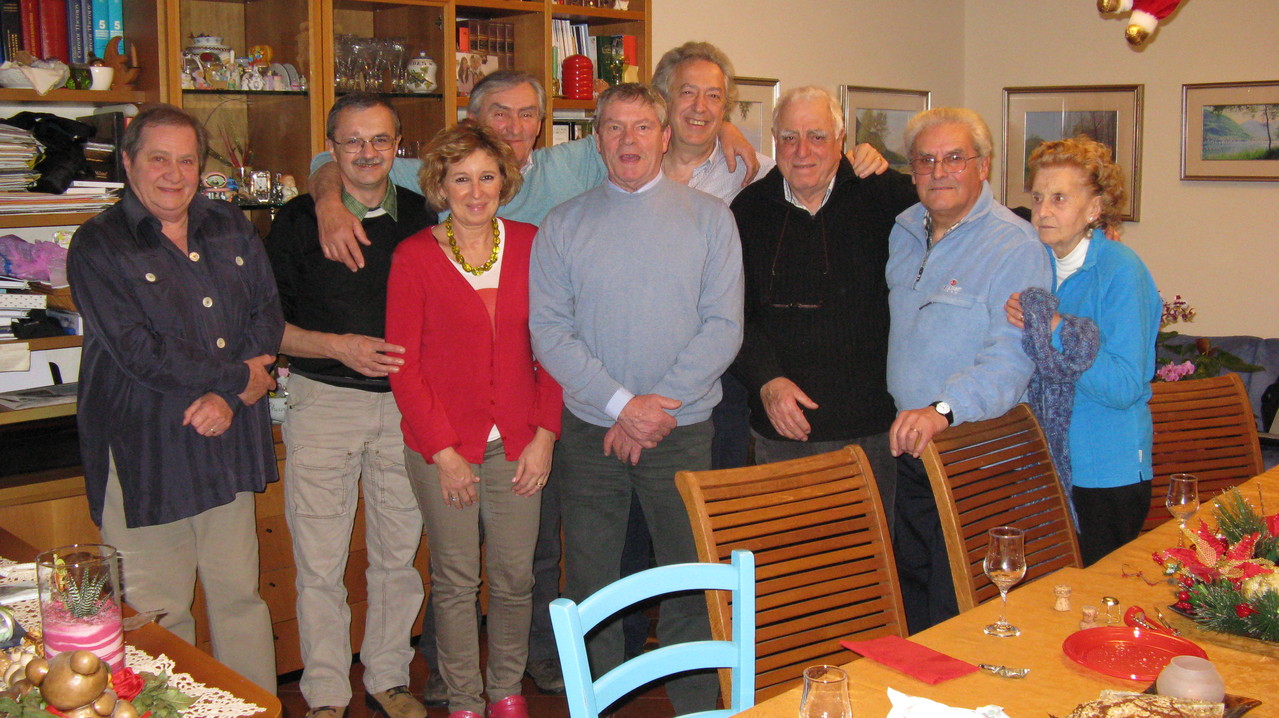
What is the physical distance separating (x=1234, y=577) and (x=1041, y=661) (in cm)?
35

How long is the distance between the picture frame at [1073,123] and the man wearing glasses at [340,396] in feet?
12.9

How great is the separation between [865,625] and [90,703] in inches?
52.5

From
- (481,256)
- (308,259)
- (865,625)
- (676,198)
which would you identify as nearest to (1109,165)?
(676,198)

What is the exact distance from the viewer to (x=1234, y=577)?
1.60 meters

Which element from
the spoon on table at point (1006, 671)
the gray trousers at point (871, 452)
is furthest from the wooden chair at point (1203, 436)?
the spoon on table at point (1006, 671)

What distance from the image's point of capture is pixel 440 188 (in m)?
2.51

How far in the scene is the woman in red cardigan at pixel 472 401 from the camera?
8.17 feet

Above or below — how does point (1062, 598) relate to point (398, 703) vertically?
above

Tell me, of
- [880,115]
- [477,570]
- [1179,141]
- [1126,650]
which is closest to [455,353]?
[477,570]

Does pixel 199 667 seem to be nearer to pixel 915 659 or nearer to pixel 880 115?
pixel 915 659

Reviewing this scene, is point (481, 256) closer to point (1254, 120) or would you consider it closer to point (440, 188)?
point (440, 188)

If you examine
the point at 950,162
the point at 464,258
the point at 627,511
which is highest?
the point at 950,162

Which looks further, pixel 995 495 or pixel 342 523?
pixel 342 523

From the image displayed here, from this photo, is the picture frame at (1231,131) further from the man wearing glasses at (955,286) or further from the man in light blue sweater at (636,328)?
the man in light blue sweater at (636,328)
